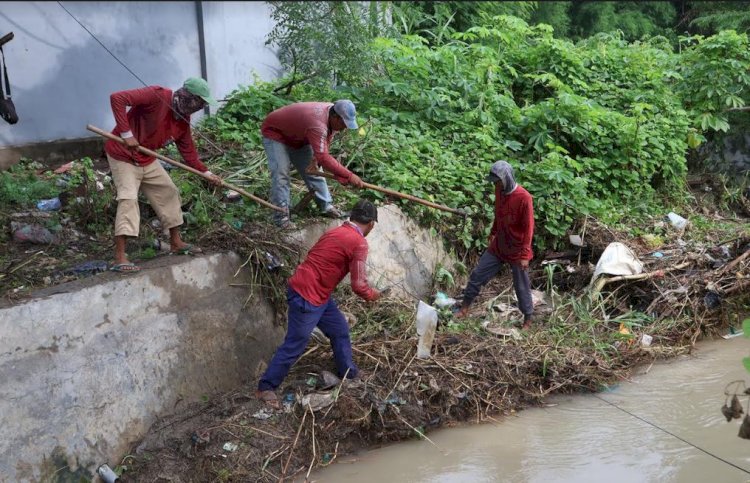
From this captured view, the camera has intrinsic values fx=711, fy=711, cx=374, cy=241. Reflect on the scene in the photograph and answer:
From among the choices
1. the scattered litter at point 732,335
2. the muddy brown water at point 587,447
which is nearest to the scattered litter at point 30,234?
the muddy brown water at point 587,447

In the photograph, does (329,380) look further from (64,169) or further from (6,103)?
(6,103)

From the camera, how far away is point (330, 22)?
8094mm

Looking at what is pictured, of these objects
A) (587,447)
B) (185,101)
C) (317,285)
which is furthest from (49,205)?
(587,447)

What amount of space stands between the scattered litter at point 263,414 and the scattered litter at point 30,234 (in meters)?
2.28

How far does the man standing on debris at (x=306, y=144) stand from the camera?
598 cm

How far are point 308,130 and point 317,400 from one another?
7.42ft

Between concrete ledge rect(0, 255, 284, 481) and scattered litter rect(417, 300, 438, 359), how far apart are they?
127cm

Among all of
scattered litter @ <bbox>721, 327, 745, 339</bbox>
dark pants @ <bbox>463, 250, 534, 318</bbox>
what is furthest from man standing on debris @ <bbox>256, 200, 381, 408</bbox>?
scattered litter @ <bbox>721, 327, 745, 339</bbox>

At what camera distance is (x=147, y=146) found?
550 cm

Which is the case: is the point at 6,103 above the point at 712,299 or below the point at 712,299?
above

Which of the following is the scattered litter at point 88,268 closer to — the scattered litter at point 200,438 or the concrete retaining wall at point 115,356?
the concrete retaining wall at point 115,356

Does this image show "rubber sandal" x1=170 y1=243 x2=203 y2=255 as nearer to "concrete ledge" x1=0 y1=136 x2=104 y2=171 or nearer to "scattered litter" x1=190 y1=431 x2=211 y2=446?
"scattered litter" x1=190 y1=431 x2=211 y2=446

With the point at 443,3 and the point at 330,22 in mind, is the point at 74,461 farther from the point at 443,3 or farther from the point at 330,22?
the point at 443,3

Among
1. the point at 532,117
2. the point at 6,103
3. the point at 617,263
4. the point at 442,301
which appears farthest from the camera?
the point at 532,117
